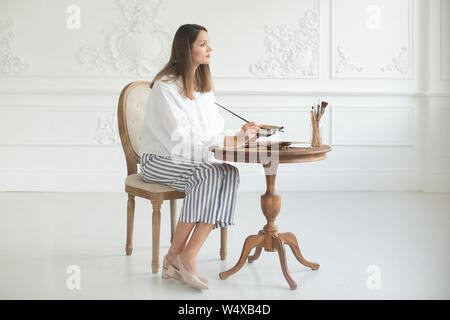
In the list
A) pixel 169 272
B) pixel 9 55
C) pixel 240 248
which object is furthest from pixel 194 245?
pixel 9 55

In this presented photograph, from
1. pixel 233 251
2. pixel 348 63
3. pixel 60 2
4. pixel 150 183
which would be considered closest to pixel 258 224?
pixel 233 251

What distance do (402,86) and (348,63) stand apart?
53 cm

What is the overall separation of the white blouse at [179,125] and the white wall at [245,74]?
2.15 metres

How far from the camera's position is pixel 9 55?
4.56 metres

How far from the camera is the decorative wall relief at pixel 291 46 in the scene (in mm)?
4613

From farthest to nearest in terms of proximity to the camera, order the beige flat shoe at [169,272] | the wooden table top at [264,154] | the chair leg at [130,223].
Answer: the chair leg at [130,223]
the beige flat shoe at [169,272]
the wooden table top at [264,154]

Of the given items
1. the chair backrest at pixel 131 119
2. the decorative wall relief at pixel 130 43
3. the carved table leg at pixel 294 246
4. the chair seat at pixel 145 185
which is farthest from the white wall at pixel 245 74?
the carved table leg at pixel 294 246

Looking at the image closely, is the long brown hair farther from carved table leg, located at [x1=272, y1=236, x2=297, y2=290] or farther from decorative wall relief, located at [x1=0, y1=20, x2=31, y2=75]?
decorative wall relief, located at [x1=0, y1=20, x2=31, y2=75]

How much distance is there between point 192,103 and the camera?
248 cm

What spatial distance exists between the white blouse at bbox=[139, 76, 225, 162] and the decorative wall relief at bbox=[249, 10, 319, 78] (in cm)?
218

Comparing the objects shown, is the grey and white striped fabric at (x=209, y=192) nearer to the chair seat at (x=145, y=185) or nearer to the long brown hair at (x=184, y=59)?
the chair seat at (x=145, y=185)

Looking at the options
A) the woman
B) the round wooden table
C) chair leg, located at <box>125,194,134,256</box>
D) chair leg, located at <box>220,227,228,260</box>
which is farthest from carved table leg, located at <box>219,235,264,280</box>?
chair leg, located at <box>125,194,134,256</box>

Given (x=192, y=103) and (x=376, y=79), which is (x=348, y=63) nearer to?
(x=376, y=79)

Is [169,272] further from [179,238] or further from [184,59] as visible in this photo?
[184,59]
